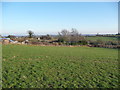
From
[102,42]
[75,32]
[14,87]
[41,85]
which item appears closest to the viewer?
[14,87]

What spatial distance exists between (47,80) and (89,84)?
1660 millimetres

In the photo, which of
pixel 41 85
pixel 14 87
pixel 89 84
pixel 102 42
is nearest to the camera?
pixel 14 87

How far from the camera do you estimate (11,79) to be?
4.00m

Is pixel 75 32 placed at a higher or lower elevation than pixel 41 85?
higher

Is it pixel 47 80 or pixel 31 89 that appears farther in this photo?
pixel 47 80

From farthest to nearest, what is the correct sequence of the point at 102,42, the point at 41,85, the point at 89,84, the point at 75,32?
the point at 75,32, the point at 102,42, the point at 89,84, the point at 41,85

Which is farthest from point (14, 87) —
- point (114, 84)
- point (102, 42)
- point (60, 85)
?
point (102, 42)

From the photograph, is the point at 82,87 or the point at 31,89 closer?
the point at 31,89

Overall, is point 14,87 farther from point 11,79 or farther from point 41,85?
point 41,85

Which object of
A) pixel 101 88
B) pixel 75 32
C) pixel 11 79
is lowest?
pixel 101 88

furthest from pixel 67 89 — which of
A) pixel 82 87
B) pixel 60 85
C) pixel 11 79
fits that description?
pixel 11 79

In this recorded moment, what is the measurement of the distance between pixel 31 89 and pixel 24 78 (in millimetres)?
842

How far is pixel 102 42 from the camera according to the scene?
27641mm

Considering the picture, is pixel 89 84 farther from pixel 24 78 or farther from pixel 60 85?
pixel 24 78
